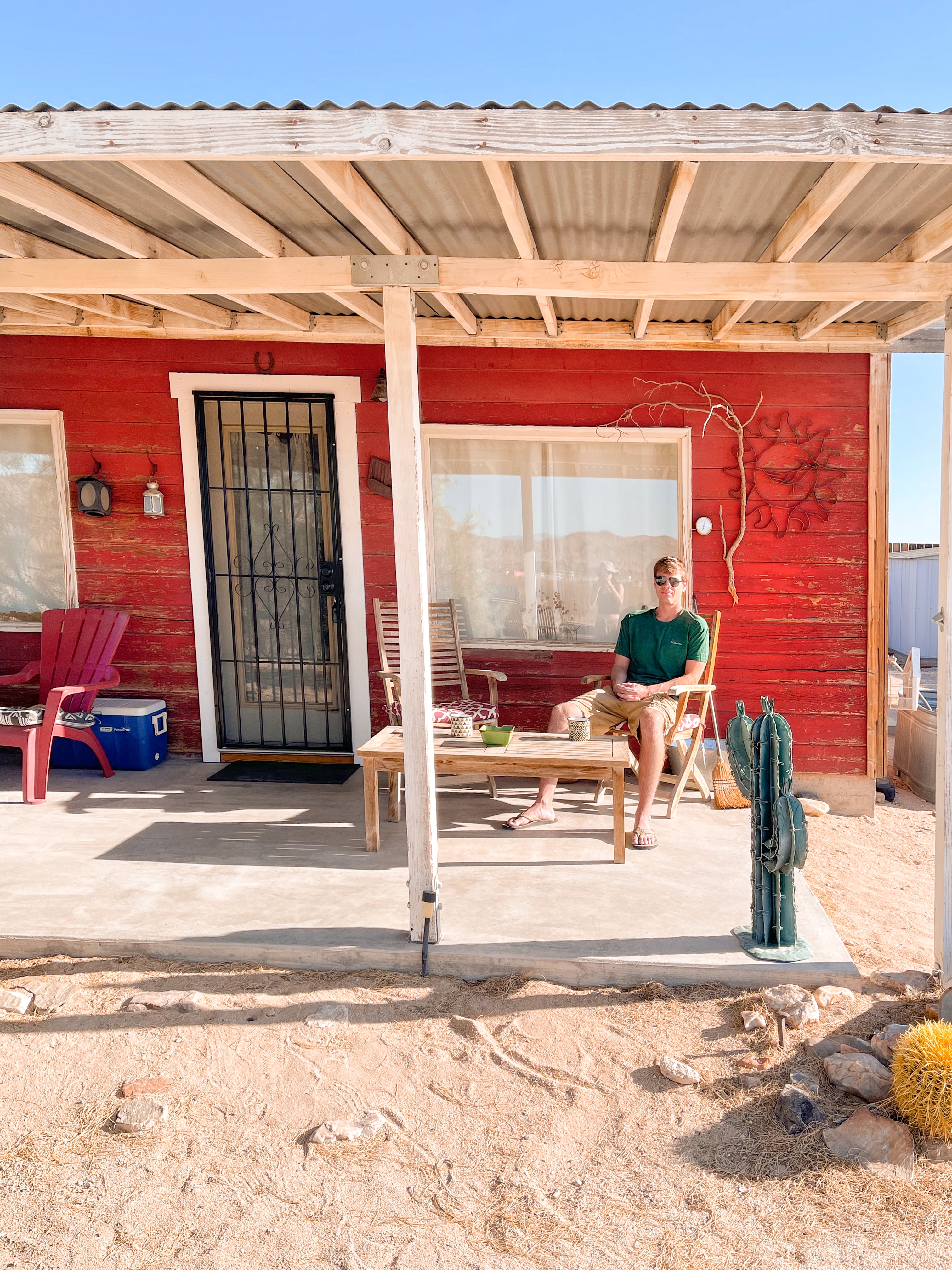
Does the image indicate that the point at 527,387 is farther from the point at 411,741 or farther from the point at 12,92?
the point at 12,92

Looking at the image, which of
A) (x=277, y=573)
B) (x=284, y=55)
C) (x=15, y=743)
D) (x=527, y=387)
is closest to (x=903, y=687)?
(x=527, y=387)

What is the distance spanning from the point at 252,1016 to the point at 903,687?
212 inches

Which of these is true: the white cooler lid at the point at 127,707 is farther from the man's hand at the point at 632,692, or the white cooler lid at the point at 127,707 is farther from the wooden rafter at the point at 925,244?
the wooden rafter at the point at 925,244

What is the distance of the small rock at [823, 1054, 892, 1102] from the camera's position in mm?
2285

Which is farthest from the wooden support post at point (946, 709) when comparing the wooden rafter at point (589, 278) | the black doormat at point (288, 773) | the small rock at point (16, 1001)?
the black doormat at point (288, 773)

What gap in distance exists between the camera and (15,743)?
14.9ft

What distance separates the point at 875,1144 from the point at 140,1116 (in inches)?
72.5

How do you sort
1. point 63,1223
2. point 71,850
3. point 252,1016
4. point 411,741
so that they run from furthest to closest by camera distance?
point 71,850 < point 411,741 < point 252,1016 < point 63,1223

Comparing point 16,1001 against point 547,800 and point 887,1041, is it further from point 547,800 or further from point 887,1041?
point 887,1041

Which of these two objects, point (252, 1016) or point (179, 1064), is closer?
point (179, 1064)

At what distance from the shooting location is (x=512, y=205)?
100 inches

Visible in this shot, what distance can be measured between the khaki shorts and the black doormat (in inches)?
Answer: 59.1

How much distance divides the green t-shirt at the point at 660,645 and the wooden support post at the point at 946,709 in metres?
1.48

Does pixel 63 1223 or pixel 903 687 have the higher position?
pixel 903 687
